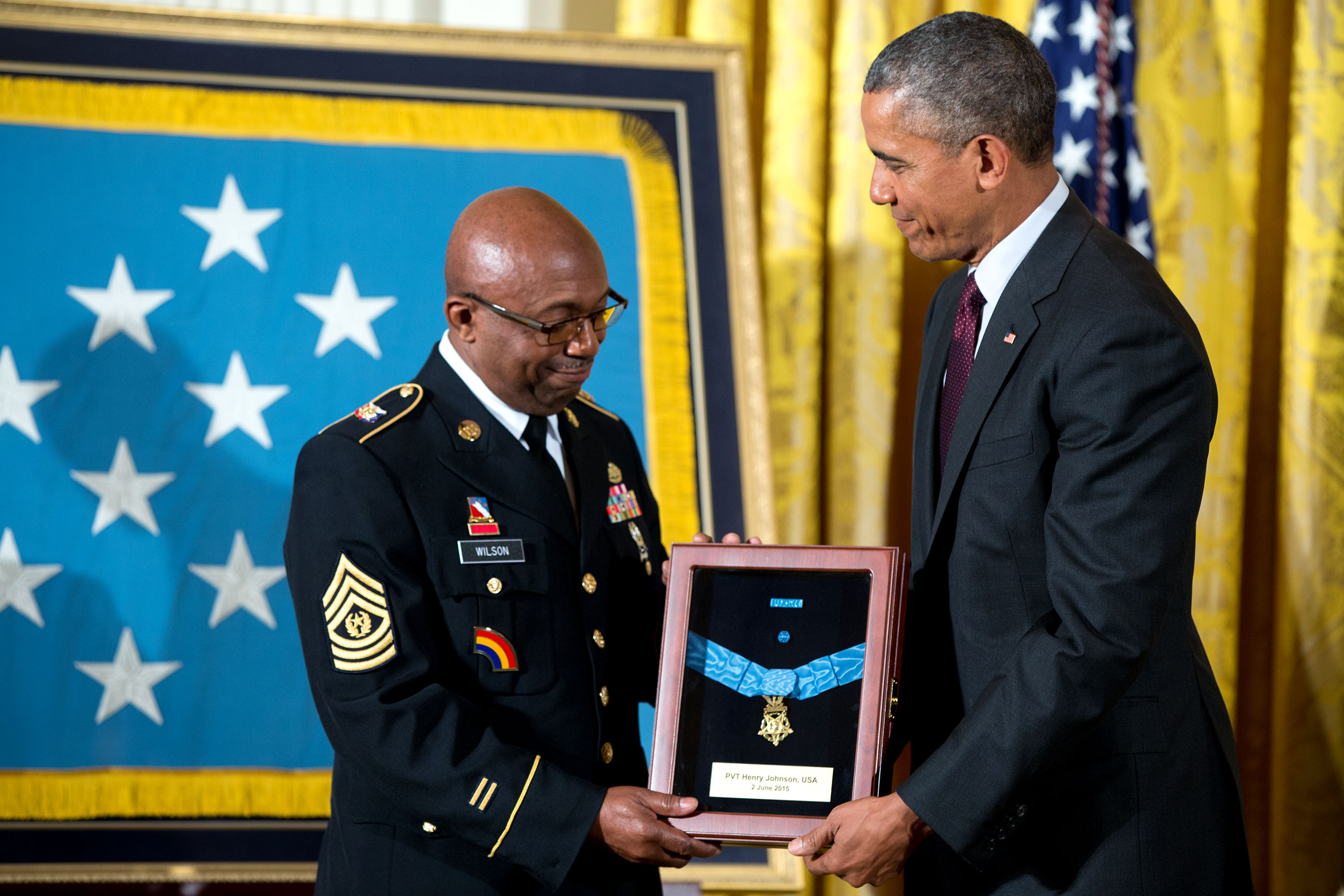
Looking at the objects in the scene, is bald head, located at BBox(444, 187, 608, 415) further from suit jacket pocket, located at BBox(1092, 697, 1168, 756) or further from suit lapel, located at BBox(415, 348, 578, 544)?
suit jacket pocket, located at BBox(1092, 697, 1168, 756)

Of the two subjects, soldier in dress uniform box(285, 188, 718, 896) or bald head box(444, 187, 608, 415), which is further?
bald head box(444, 187, 608, 415)

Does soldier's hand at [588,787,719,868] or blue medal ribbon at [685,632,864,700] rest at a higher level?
blue medal ribbon at [685,632,864,700]

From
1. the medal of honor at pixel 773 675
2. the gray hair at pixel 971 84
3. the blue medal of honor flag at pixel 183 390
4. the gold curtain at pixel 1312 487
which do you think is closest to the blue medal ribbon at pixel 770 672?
the medal of honor at pixel 773 675

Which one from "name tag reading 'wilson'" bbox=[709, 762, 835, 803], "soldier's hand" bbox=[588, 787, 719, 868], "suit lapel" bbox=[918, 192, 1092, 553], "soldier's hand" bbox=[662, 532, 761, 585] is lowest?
"soldier's hand" bbox=[588, 787, 719, 868]

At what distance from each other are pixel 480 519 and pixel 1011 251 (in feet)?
2.82

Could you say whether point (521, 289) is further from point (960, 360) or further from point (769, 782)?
point (769, 782)

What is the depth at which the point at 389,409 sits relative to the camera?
1675 mm

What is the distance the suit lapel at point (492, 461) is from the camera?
166 centimetres

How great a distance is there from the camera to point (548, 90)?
2910 millimetres

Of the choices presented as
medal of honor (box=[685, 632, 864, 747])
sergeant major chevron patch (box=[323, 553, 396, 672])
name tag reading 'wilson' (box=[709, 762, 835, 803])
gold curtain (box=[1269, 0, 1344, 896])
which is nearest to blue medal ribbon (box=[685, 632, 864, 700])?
medal of honor (box=[685, 632, 864, 747])

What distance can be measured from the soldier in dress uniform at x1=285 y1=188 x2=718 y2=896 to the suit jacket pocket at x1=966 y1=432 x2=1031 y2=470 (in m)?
0.57

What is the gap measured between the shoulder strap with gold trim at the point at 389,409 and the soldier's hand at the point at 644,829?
0.60m

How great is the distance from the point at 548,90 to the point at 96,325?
1211 mm

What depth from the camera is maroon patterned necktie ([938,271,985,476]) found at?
172 centimetres
